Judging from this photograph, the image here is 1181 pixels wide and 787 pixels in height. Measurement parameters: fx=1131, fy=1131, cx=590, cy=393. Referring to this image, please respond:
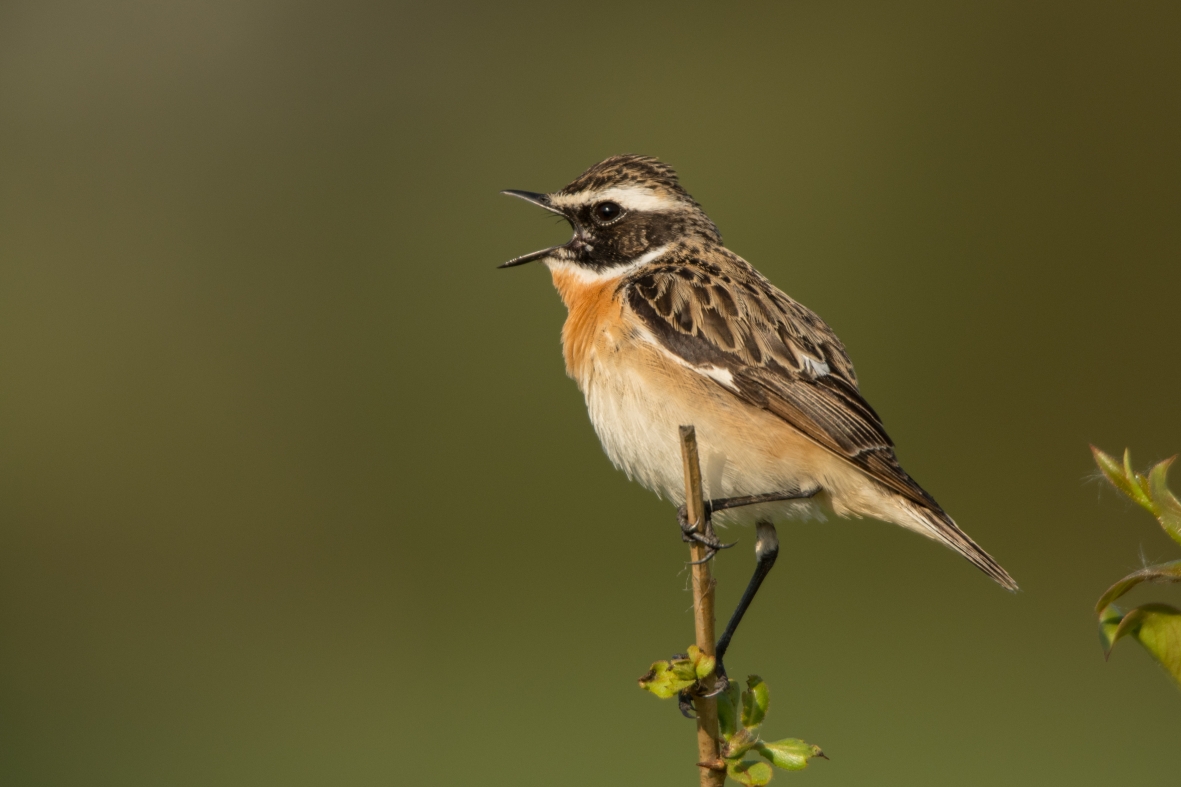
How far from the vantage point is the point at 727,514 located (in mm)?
3771

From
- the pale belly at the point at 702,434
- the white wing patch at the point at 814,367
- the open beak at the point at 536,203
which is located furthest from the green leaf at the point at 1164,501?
the open beak at the point at 536,203

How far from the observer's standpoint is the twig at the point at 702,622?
1.70m

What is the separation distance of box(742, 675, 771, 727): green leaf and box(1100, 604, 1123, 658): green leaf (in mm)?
672

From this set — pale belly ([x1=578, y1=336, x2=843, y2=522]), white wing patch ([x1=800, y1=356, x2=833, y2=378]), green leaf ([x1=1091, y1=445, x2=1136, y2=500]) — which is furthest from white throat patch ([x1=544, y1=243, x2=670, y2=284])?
green leaf ([x1=1091, y1=445, x2=1136, y2=500])

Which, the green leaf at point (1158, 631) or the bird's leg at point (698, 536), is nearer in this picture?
the green leaf at point (1158, 631)

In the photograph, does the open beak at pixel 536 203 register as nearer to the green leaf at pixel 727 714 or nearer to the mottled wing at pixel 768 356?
the mottled wing at pixel 768 356

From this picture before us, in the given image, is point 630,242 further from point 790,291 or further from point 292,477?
point 292,477

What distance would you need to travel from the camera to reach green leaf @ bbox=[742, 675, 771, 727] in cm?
177

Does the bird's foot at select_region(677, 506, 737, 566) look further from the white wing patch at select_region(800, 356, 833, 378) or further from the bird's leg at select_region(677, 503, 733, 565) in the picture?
the white wing patch at select_region(800, 356, 833, 378)

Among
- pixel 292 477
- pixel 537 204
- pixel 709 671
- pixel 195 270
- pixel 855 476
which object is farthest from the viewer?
pixel 195 270

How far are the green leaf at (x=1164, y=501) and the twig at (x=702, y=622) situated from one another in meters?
0.78

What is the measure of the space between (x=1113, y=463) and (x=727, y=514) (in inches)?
104

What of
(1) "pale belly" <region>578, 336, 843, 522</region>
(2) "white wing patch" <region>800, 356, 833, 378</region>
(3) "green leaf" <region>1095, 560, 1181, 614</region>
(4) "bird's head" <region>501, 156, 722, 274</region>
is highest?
(4) "bird's head" <region>501, 156, 722, 274</region>

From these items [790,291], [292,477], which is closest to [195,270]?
[292,477]
